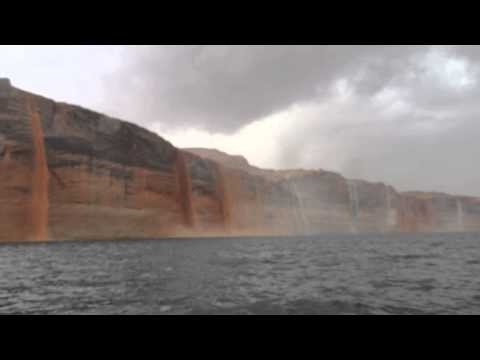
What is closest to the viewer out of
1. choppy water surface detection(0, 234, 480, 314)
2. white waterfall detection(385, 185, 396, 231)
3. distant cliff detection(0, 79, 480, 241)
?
choppy water surface detection(0, 234, 480, 314)

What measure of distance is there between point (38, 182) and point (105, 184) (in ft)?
23.4

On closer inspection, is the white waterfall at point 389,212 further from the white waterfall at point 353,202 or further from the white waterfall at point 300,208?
the white waterfall at point 300,208

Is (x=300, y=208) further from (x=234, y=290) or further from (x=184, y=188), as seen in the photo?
(x=234, y=290)

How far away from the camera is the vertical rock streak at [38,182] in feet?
102

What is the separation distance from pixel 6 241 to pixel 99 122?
17418mm

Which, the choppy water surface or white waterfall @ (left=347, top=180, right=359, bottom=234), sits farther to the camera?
white waterfall @ (left=347, top=180, right=359, bottom=234)

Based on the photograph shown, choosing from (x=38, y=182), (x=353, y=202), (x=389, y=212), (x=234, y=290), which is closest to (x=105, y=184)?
(x=38, y=182)

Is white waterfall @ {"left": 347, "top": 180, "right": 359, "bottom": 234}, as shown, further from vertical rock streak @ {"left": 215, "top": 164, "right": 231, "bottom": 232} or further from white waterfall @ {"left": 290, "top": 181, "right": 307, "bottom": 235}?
vertical rock streak @ {"left": 215, "top": 164, "right": 231, "bottom": 232}

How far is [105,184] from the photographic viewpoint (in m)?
37.4

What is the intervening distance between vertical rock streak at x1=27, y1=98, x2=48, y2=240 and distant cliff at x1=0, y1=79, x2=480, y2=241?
0.09m

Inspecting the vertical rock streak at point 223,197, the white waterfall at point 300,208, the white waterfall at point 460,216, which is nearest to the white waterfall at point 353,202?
the white waterfall at point 300,208

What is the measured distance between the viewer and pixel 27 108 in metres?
33.1

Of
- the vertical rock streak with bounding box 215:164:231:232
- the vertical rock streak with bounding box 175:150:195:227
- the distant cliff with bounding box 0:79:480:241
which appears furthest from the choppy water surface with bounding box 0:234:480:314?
the vertical rock streak with bounding box 215:164:231:232

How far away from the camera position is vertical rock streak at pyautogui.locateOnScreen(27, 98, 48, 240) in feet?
102
